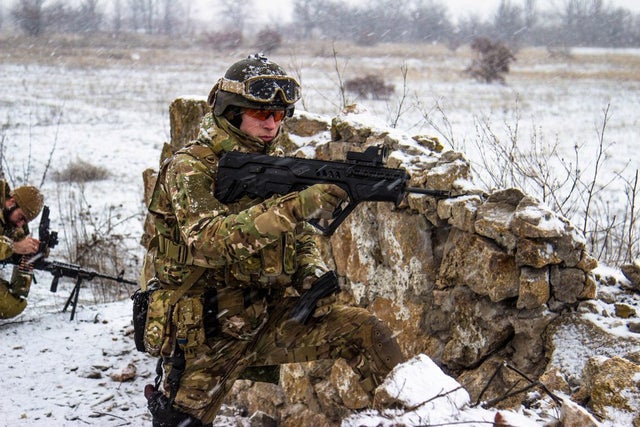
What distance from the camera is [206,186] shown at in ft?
10.5

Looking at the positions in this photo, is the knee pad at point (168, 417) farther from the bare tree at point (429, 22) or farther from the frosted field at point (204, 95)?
the bare tree at point (429, 22)

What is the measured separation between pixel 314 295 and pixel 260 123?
91 cm

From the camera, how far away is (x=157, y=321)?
11.3 ft

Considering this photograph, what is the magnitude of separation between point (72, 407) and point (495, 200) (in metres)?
3.57

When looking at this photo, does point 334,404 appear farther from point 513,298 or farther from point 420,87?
point 420,87

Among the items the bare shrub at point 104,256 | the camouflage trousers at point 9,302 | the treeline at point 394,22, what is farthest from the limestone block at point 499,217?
the treeline at point 394,22

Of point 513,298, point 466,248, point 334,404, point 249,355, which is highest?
point 466,248

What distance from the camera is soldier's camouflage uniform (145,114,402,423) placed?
3.33 m

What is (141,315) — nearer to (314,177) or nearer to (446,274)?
(314,177)

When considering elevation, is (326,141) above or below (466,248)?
above

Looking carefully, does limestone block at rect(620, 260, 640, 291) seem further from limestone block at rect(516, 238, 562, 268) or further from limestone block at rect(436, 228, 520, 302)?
limestone block at rect(436, 228, 520, 302)

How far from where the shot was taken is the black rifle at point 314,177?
9.87 ft

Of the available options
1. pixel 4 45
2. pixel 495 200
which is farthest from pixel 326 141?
pixel 4 45

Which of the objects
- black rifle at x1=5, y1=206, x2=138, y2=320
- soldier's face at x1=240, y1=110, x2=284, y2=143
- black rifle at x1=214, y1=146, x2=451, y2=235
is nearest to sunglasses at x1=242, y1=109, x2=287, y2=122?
soldier's face at x1=240, y1=110, x2=284, y2=143
